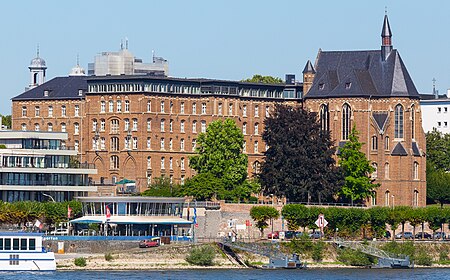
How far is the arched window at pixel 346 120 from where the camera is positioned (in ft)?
574

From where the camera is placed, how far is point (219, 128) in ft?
550

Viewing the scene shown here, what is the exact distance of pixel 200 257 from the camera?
128375mm

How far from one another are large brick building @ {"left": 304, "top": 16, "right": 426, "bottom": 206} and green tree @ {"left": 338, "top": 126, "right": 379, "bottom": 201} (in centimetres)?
842

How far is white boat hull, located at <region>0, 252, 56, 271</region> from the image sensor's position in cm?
12206

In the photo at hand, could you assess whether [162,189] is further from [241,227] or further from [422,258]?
[422,258]

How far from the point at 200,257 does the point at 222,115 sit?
51841 mm

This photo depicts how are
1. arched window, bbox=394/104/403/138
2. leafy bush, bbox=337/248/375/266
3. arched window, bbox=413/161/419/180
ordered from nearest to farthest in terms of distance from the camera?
leafy bush, bbox=337/248/375/266
arched window, bbox=394/104/403/138
arched window, bbox=413/161/419/180

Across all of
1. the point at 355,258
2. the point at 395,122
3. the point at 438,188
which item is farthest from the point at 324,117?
the point at 355,258

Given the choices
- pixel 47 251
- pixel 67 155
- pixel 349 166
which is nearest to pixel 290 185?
pixel 349 166

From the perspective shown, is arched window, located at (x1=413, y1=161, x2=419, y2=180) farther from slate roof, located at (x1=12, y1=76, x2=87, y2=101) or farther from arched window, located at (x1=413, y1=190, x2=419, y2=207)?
slate roof, located at (x1=12, y1=76, x2=87, y2=101)

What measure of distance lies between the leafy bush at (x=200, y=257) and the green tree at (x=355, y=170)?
3394 cm

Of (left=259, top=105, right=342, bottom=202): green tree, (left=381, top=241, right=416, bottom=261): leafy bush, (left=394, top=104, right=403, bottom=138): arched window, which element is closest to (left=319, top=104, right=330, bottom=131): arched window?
(left=394, top=104, right=403, bottom=138): arched window

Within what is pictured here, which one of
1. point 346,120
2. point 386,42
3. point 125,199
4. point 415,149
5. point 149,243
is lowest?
point 149,243

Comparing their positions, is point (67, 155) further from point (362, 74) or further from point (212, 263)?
point (362, 74)
